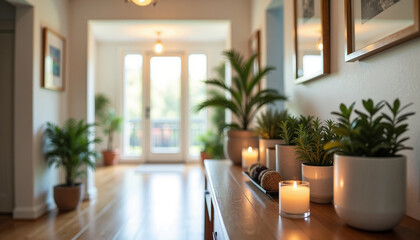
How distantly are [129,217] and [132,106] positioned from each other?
4029 mm

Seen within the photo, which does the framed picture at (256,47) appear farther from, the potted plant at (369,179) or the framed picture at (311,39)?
the potted plant at (369,179)

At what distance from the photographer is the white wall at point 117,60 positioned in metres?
6.83

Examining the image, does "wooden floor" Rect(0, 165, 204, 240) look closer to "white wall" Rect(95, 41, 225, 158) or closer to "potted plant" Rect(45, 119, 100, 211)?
"potted plant" Rect(45, 119, 100, 211)

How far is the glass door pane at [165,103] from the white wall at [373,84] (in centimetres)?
492

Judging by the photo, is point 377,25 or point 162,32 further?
point 162,32

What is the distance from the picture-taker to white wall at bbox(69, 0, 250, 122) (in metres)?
3.91

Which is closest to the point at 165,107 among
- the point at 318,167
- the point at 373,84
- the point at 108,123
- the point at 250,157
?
the point at 108,123

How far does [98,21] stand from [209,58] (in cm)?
320

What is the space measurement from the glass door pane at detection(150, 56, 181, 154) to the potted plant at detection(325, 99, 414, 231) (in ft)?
20.3

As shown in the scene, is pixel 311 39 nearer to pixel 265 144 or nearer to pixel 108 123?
pixel 265 144

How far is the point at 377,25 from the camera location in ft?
3.87

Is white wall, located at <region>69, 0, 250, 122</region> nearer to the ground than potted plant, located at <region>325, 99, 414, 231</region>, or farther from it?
farther from it

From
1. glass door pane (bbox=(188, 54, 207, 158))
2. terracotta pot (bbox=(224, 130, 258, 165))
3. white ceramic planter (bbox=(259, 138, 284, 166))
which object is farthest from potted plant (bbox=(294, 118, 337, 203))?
glass door pane (bbox=(188, 54, 207, 158))

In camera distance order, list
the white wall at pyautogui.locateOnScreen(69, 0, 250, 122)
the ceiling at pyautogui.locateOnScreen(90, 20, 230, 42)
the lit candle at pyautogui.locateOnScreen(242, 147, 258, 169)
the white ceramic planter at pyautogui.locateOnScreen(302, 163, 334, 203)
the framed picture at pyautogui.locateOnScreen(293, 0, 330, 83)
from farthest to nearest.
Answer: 1. the ceiling at pyautogui.locateOnScreen(90, 20, 230, 42)
2. the white wall at pyautogui.locateOnScreen(69, 0, 250, 122)
3. the lit candle at pyautogui.locateOnScreen(242, 147, 258, 169)
4. the framed picture at pyautogui.locateOnScreen(293, 0, 330, 83)
5. the white ceramic planter at pyautogui.locateOnScreen(302, 163, 334, 203)
